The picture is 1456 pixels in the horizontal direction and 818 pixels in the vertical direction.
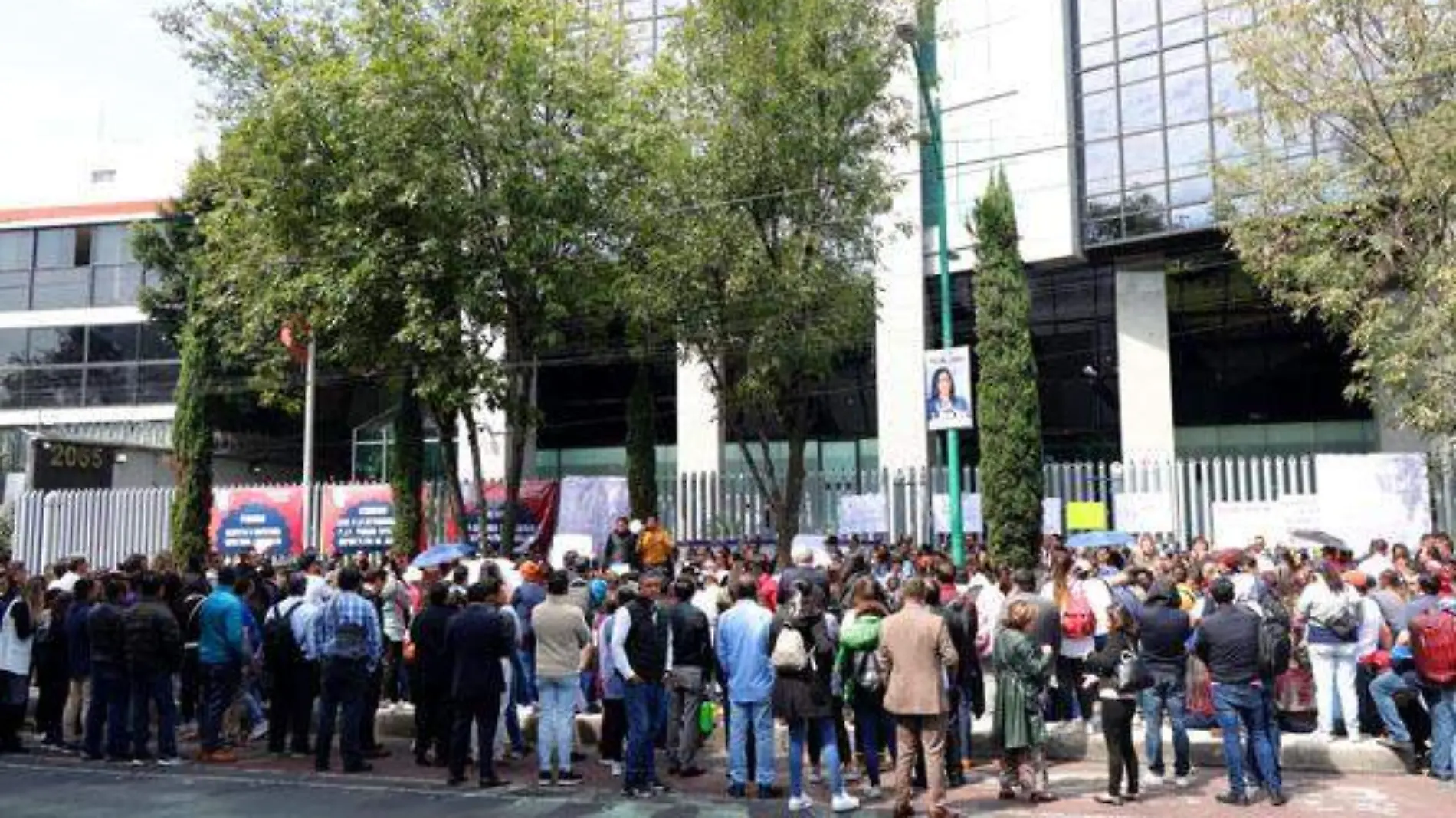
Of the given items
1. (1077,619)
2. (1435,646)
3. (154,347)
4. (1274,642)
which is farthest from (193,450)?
(1435,646)

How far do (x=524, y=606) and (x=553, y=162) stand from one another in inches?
328

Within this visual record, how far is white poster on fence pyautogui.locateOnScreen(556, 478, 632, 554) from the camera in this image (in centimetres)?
2583

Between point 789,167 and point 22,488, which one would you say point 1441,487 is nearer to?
point 789,167

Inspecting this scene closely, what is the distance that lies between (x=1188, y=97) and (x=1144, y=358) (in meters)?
5.89

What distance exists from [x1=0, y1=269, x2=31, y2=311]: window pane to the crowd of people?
88.7 feet

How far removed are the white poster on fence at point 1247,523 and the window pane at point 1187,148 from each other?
894 cm

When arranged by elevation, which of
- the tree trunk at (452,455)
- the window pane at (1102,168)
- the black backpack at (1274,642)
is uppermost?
the window pane at (1102,168)

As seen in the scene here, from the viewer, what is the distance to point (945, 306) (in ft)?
63.8

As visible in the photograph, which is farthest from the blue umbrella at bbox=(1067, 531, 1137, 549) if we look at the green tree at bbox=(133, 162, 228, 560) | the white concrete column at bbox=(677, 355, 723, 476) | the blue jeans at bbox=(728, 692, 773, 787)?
the green tree at bbox=(133, 162, 228, 560)

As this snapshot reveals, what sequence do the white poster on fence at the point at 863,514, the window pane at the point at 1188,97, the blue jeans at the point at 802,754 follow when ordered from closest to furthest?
1. the blue jeans at the point at 802,754
2. the white poster on fence at the point at 863,514
3. the window pane at the point at 1188,97

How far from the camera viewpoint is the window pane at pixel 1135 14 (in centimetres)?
2769

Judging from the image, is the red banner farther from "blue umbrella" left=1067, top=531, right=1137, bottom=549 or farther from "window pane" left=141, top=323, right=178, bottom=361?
"window pane" left=141, top=323, right=178, bottom=361

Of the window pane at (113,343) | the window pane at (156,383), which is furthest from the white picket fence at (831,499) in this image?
the window pane at (113,343)

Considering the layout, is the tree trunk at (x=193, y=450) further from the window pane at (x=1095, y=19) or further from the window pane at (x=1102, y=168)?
the window pane at (x=1095, y=19)
